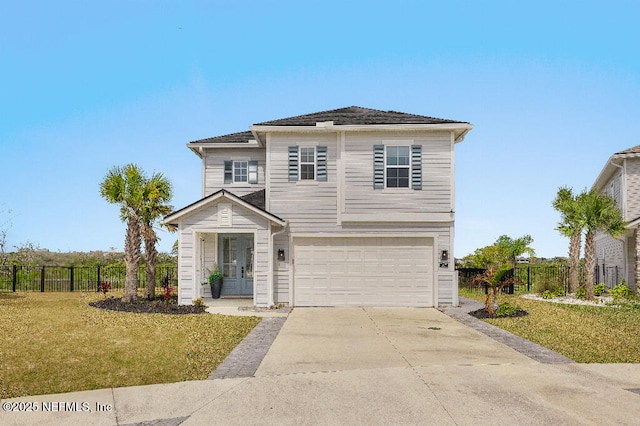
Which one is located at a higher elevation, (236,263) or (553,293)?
(236,263)

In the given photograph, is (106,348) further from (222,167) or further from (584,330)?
(222,167)

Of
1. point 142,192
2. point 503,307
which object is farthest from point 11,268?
point 503,307

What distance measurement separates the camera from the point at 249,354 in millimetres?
9656

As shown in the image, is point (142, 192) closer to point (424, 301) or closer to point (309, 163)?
point (309, 163)

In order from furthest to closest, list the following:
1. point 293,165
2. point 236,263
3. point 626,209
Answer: point 626,209 → point 236,263 → point 293,165

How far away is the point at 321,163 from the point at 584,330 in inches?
382

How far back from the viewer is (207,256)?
68.2 feet

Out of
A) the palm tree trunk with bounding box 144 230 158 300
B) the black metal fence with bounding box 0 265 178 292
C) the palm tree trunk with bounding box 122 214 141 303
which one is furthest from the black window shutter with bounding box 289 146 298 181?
the black metal fence with bounding box 0 265 178 292

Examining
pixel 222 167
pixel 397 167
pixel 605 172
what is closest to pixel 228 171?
pixel 222 167

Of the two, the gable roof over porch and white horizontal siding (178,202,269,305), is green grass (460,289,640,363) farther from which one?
the gable roof over porch

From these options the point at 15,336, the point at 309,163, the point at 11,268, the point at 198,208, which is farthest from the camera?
the point at 11,268

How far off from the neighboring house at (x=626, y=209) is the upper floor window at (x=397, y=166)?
10.8 m

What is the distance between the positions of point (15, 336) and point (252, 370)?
7173 mm

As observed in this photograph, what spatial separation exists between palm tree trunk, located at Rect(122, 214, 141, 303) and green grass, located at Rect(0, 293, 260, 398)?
2.05m
